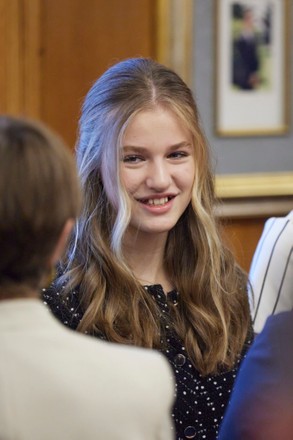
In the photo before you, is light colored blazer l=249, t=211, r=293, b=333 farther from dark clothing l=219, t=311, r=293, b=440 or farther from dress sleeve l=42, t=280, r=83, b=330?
dark clothing l=219, t=311, r=293, b=440

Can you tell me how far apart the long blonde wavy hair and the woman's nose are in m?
0.06

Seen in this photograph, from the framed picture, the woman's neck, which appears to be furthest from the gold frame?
the woman's neck

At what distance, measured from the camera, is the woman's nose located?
7.41 feet

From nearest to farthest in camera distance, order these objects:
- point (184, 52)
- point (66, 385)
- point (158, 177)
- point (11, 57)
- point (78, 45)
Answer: point (66, 385) → point (158, 177) → point (11, 57) → point (78, 45) → point (184, 52)

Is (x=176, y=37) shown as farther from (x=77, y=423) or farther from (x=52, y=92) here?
(x=77, y=423)

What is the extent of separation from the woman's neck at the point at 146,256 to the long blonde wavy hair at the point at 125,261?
0.03 meters

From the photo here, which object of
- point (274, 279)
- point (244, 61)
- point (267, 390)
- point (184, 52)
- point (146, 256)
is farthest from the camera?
point (244, 61)

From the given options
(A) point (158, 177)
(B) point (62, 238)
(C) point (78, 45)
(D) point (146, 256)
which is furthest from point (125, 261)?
(C) point (78, 45)

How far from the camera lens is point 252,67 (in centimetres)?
473

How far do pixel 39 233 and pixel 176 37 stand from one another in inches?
124

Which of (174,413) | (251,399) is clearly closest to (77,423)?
(251,399)

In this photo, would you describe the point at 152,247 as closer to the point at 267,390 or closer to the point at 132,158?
the point at 132,158

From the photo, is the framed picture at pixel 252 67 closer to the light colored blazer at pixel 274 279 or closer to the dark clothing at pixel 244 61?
the dark clothing at pixel 244 61

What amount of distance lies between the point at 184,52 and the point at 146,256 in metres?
2.17
